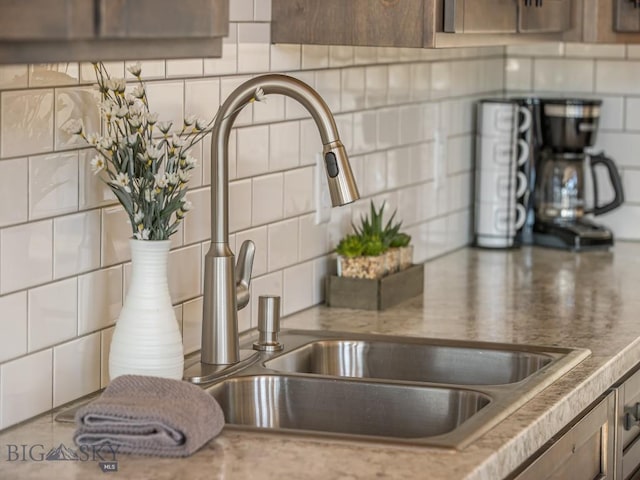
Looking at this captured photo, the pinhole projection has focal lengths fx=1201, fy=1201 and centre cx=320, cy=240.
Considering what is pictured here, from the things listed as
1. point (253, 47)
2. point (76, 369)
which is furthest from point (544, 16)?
point (76, 369)

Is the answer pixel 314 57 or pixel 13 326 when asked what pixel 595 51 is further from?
pixel 13 326

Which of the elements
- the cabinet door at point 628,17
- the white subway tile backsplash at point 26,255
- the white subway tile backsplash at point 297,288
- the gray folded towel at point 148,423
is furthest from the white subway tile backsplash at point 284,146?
the cabinet door at point 628,17

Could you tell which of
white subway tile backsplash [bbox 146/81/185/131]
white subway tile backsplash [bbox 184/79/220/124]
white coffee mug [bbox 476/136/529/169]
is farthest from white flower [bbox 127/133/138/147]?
white coffee mug [bbox 476/136/529/169]

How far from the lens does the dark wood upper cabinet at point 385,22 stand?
2.18 meters

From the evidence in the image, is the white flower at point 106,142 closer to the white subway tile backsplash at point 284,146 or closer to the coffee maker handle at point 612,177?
the white subway tile backsplash at point 284,146

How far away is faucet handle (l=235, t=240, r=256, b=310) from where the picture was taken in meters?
2.03

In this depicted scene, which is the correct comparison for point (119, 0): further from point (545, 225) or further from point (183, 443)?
point (545, 225)

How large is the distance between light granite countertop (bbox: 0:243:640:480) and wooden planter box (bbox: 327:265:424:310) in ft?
0.10

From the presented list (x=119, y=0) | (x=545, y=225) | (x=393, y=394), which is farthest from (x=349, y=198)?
(x=545, y=225)

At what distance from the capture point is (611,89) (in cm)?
353

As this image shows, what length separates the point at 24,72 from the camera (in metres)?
1.63

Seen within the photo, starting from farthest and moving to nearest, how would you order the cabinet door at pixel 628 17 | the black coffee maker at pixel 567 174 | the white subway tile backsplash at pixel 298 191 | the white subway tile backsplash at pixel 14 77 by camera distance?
1. the black coffee maker at pixel 567 174
2. the cabinet door at pixel 628 17
3. the white subway tile backsplash at pixel 298 191
4. the white subway tile backsplash at pixel 14 77

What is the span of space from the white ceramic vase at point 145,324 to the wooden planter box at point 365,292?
852 mm

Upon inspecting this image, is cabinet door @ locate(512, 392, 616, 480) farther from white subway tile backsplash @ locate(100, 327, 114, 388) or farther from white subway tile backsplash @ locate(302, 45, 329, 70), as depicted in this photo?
white subway tile backsplash @ locate(302, 45, 329, 70)
